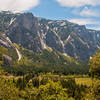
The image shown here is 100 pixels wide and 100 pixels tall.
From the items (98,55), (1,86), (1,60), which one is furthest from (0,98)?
(98,55)

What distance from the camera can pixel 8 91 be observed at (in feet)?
99.1

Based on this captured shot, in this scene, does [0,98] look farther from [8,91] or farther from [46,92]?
[46,92]

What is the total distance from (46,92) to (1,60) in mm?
8657

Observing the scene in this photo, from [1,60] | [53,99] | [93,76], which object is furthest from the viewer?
[93,76]

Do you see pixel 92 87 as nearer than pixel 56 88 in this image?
No

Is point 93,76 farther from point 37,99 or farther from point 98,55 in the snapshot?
point 37,99

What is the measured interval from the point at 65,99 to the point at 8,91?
8938 mm

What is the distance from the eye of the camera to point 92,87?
106ft

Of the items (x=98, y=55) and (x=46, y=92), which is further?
(x=98, y=55)

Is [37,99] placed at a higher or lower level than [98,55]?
lower

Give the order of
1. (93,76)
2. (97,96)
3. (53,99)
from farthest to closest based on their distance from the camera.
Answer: (93,76) < (97,96) < (53,99)

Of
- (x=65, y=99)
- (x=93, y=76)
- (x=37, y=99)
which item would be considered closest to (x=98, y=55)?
(x=93, y=76)

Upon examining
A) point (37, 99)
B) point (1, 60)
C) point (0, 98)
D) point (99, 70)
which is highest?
point (1, 60)

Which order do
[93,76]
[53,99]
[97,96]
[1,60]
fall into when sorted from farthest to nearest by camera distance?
[93,76], [97,96], [53,99], [1,60]
